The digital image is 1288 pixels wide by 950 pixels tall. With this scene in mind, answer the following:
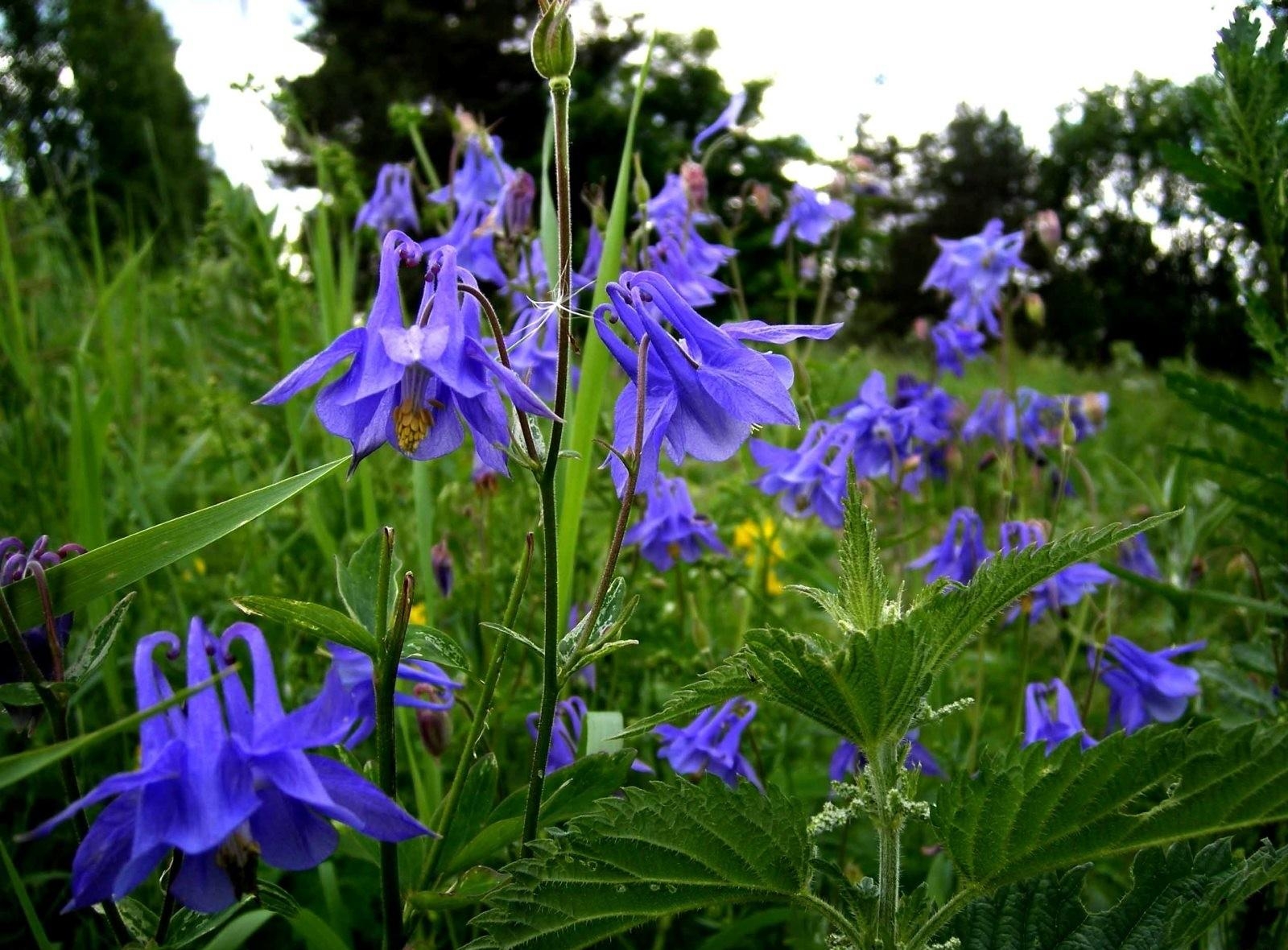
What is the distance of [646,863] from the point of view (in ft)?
2.76

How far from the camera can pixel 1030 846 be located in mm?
834

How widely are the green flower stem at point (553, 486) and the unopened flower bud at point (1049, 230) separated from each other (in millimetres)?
2022

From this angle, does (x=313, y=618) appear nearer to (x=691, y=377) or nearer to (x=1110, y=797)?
(x=691, y=377)

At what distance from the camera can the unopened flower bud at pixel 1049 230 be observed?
268cm

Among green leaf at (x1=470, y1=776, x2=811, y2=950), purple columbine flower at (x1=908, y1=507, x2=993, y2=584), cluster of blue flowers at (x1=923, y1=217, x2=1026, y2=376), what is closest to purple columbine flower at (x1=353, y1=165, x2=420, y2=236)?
cluster of blue flowers at (x1=923, y1=217, x2=1026, y2=376)

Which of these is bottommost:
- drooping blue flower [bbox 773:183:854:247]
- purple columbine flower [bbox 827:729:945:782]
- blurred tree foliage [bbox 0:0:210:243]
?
purple columbine flower [bbox 827:729:945:782]

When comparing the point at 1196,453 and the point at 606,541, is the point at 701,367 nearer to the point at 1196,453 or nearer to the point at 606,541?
the point at 1196,453

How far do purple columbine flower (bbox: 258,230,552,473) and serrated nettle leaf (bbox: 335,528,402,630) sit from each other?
178 mm

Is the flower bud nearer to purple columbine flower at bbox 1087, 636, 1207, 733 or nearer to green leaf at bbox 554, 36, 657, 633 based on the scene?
green leaf at bbox 554, 36, 657, 633

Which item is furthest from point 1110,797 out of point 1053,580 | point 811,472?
point 811,472

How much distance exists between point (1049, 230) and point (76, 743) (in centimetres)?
262

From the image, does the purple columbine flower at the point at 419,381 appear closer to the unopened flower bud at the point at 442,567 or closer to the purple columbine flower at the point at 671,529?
the unopened flower bud at the point at 442,567

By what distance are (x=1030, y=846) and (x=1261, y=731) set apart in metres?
0.20

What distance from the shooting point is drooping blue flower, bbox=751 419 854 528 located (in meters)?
2.12
